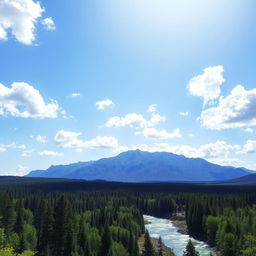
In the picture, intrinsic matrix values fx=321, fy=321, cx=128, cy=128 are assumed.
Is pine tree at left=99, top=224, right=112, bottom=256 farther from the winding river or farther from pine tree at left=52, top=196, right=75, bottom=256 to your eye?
the winding river

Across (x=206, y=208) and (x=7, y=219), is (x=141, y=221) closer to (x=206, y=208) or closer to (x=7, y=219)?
(x=206, y=208)

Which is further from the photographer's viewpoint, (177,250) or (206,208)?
(206,208)

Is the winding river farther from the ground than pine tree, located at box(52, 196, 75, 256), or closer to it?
closer to it

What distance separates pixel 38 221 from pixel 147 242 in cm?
4779

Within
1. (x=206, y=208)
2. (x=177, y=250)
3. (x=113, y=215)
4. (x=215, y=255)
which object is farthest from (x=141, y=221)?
(x=215, y=255)

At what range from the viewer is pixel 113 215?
134 metres

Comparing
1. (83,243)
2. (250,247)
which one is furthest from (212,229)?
(250,247)

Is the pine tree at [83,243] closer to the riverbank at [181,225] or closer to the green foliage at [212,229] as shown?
the riverbank at [181,225]

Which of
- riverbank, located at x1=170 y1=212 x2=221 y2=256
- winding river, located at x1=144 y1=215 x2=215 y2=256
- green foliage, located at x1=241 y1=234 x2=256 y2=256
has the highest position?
green foliage, located at x1=241 y1=234 x2=256 y2=256

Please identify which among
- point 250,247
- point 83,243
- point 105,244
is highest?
point 250,247

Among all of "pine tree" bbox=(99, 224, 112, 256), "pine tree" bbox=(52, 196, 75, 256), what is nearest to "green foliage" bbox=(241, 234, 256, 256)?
"pine tree" bbox=(99, 224, 112, 256)

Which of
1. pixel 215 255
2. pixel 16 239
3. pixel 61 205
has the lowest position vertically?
pixel 215 255

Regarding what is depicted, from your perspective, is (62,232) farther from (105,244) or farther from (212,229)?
(212,229)

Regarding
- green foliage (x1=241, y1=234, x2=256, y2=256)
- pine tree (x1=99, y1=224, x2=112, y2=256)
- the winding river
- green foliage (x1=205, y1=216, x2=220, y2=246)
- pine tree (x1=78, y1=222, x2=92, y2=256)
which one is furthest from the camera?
green foliage (x1=205, y1=216, x2=220, y2=246)
